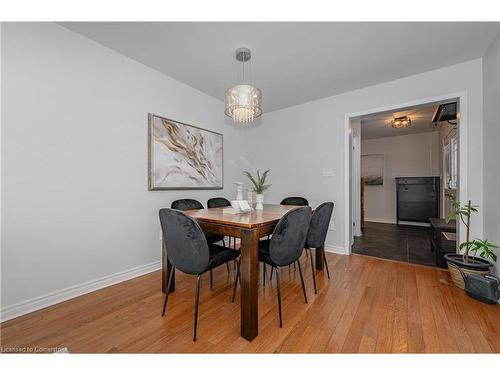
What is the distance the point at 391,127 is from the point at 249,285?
5546 millimetres

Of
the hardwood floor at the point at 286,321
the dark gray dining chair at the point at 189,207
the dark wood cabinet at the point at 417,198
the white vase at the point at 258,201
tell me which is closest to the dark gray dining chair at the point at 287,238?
the hardwood floor at the point at 286,321

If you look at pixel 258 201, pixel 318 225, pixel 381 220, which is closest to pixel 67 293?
pixel 258 201

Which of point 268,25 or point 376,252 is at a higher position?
point 268,25

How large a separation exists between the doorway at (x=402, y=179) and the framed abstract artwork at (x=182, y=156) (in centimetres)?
218

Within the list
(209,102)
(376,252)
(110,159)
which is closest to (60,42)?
→ (110,159)

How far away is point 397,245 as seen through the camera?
3.66m

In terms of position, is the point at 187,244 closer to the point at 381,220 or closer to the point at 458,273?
the point at 458,273

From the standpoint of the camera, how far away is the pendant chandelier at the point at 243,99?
2084 mm

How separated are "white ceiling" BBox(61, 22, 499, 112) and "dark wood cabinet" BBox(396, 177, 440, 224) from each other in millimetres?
3926

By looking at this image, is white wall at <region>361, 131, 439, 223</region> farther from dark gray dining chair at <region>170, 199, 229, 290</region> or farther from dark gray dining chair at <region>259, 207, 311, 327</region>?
dark gray dining chair at <region>259, 207, 311, 327</region>

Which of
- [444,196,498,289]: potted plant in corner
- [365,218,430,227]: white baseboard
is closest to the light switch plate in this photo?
[444,196,498,289]: potted plant in corner

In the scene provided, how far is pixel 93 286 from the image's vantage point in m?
2.05

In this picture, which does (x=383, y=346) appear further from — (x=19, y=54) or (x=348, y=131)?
(x=19, y=54)
